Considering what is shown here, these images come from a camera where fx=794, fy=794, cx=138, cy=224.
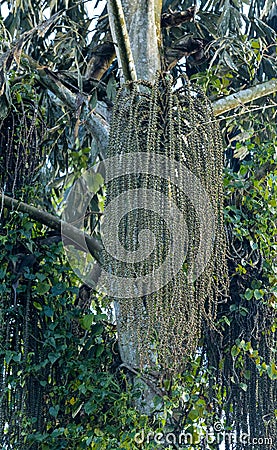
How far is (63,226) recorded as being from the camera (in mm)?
2789

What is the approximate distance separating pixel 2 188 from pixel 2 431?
0.88m

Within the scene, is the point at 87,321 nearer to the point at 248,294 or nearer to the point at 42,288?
the point at 42,288

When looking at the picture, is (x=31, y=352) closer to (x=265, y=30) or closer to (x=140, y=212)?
(x=140, y=212)

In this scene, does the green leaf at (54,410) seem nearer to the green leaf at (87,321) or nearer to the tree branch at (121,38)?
the green leaf at (87,321)

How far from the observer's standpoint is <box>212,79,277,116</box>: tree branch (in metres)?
2.79

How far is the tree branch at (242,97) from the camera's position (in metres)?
2.79

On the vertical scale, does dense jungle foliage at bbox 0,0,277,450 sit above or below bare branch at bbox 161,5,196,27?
below

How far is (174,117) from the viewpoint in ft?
7.16

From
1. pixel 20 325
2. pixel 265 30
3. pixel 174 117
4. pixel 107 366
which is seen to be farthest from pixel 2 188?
pixel 265 30

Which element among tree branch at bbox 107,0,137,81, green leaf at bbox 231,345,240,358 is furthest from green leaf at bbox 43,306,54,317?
tree branch at bbox 107,0,137,81

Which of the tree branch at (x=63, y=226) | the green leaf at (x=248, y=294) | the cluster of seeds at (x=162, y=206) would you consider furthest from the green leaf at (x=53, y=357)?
the green leaf at (x=248, y=294)
